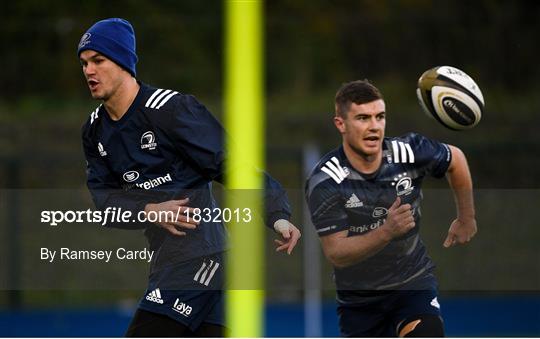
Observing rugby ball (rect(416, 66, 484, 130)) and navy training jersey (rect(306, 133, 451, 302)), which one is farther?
navy training jersey (rect(306, 133, 451, 302))

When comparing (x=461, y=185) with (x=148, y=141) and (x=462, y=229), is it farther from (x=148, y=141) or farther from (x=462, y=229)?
(x=148, y=141)

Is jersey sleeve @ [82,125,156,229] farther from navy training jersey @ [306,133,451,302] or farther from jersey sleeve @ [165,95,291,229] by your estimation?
navy training jersey @ [306,133,451,302]

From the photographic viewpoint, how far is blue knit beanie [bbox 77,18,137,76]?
3.82 m

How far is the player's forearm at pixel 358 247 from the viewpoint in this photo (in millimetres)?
4066

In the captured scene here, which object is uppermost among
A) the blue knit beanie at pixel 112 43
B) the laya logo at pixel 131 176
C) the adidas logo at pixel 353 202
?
the blue knit beanie at pixel 112 43

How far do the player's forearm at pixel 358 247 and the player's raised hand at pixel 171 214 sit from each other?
0.63 m

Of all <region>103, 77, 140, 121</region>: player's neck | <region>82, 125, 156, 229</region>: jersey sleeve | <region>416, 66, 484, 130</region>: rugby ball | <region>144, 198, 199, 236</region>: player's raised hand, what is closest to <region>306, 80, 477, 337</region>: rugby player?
<region>416, 66, 484, 130</region>: rugby ball

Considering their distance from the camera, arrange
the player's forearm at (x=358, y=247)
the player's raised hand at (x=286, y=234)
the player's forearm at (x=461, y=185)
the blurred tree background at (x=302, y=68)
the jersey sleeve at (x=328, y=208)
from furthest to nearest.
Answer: the blurred tree background at (x=302, y=68), the player's forearm at (x=461, y=185), the jersey sleeve at (x=328, y=208), the player's forearm at (x=358, y=247), the player's raised hand at (x=286, y=234)

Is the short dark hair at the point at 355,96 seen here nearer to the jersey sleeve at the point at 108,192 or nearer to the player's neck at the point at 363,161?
the player's neck at the point at 363,161

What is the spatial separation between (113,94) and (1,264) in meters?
2.73

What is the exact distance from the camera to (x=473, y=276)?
7559mm

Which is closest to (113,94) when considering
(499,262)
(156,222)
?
(156,222)

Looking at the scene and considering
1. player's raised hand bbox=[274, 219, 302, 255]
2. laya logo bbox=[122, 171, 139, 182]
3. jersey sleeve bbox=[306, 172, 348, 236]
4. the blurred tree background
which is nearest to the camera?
player's raised hand bbox=[274, 219, 302, 255]

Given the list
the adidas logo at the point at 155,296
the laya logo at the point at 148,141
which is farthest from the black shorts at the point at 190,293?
the laya logo at the point at 148,141
